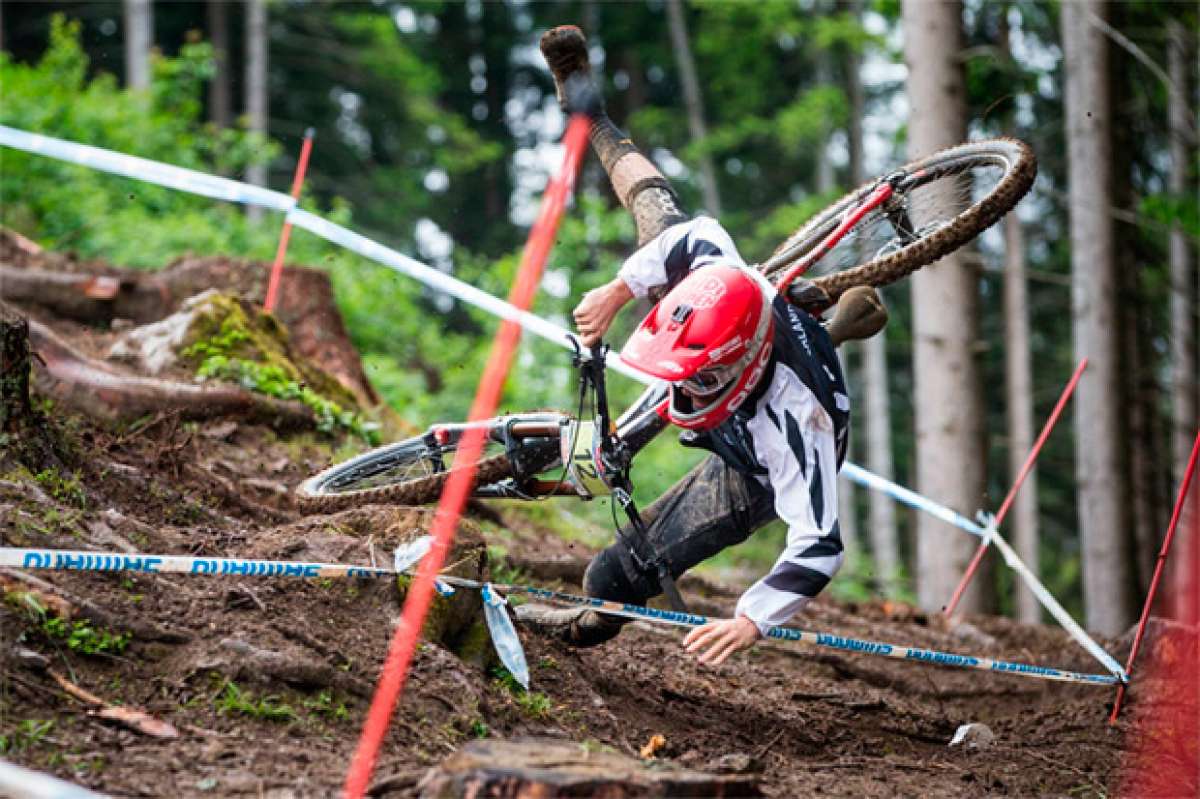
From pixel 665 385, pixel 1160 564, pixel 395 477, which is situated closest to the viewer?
pixel 665 385

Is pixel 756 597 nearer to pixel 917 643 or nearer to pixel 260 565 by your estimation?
pixel 260 565

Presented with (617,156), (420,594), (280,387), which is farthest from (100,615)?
(280,387)

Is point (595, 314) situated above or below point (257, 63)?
below

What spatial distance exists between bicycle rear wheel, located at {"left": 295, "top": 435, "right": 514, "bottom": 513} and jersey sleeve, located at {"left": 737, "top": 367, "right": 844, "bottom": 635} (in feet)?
4.49

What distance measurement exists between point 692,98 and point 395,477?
2326 centimetres

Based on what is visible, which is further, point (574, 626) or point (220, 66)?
point (220, 66)

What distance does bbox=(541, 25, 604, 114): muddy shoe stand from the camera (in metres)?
6.20

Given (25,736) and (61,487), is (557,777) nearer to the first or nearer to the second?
(25,736)

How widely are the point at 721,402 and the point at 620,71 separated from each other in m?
29.3

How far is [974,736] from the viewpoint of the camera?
6035mm

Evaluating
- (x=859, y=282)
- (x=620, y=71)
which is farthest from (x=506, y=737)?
(x=620, y=71)

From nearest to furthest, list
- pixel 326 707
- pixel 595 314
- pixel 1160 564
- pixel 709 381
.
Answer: pixel 326 707 → pixel 709 381 → pixel 595 314 → pixel 1160 564

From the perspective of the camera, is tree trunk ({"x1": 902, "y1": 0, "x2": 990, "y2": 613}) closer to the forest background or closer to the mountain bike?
the forest background

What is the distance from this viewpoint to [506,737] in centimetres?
448
